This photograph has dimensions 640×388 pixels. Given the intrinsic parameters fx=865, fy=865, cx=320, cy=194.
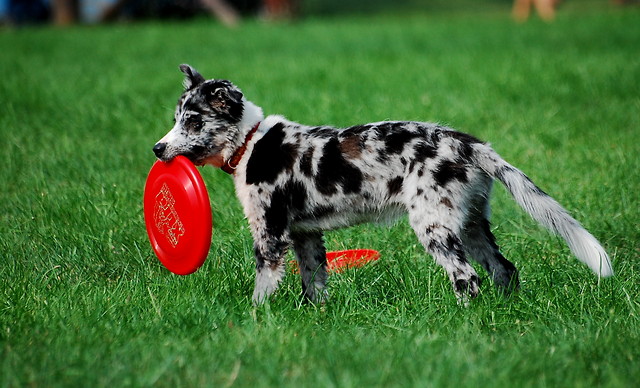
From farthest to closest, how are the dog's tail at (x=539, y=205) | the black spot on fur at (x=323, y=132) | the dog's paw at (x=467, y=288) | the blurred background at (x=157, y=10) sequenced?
the blurred background at (x=157, y=10)
the black spot on fur at (x=323, y=132)
the dog's paw at (x=467, y=288)
the dog's tail at (x=539, y=205)

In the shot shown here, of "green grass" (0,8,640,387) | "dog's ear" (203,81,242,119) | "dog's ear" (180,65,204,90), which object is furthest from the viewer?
"dog's ear" (180,65,204,90)

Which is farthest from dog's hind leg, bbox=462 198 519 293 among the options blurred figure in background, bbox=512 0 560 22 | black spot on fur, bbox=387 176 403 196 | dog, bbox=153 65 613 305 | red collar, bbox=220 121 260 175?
blurred figure in background, bbox=512 0 560 22

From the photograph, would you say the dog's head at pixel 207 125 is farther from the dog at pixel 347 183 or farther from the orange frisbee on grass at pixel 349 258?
the orange frisbee on grass at pixel 349 258

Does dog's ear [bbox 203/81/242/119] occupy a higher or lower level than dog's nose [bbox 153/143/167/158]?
higher

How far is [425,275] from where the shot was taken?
4.91 metres

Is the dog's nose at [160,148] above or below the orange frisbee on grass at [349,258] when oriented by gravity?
above

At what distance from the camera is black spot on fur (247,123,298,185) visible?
459cm

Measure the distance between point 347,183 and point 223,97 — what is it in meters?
0.80

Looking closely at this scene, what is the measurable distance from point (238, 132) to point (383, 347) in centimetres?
147

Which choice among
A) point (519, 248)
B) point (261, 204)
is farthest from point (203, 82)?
point (519, 248)

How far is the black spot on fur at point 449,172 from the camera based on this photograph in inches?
169

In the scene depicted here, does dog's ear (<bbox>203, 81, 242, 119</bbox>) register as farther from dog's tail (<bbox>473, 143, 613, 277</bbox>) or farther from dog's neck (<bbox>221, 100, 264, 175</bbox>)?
dog's tail (<bbox>473, 143, 613, 277</bbox>)

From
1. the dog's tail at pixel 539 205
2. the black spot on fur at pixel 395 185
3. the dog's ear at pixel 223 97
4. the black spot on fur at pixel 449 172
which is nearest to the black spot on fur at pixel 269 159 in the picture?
the dog's ear at pixel 223 97

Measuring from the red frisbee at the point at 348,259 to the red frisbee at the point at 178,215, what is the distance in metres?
0.78
